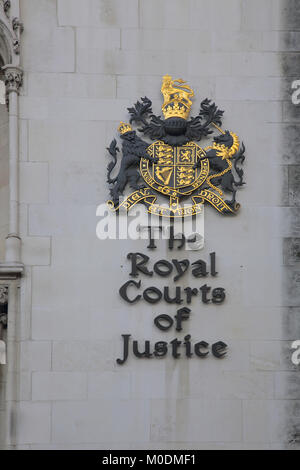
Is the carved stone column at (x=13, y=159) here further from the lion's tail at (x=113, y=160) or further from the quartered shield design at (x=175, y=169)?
the quartered shield design at (x=175, y=169)

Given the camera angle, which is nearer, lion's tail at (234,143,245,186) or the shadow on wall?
lion's tail at (234,143,245,186)

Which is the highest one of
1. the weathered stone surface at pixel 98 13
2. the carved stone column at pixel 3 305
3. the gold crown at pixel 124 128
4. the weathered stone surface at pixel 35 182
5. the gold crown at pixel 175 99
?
the weathered stone surface at pixel 98 13

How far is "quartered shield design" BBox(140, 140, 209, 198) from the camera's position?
15172mm

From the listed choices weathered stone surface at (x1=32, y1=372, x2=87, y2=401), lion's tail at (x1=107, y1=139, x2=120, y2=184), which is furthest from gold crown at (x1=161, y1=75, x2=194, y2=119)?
weathered stone surface at (x1=32, y1=372, x2=87, y2=401)

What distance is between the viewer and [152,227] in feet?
49.5

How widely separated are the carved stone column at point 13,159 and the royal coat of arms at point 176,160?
1321 millimetres

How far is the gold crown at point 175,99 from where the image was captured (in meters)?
15.4

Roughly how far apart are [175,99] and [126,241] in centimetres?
217

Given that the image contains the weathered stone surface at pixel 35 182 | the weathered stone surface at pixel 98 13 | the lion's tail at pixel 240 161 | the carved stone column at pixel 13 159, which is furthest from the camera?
the weathered stone surface at pixel 98 13

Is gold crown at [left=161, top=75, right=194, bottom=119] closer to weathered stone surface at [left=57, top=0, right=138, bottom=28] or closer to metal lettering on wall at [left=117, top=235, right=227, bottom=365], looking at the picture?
weathered stone surface at [left=57, top=0, right=138, bottom=28]

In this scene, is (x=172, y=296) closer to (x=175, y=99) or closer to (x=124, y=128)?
(x=124, y=128)

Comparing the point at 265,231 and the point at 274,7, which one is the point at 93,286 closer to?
the point at 265,231

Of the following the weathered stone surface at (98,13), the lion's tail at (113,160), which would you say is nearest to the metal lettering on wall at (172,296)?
the lion's tail at (113,160)
